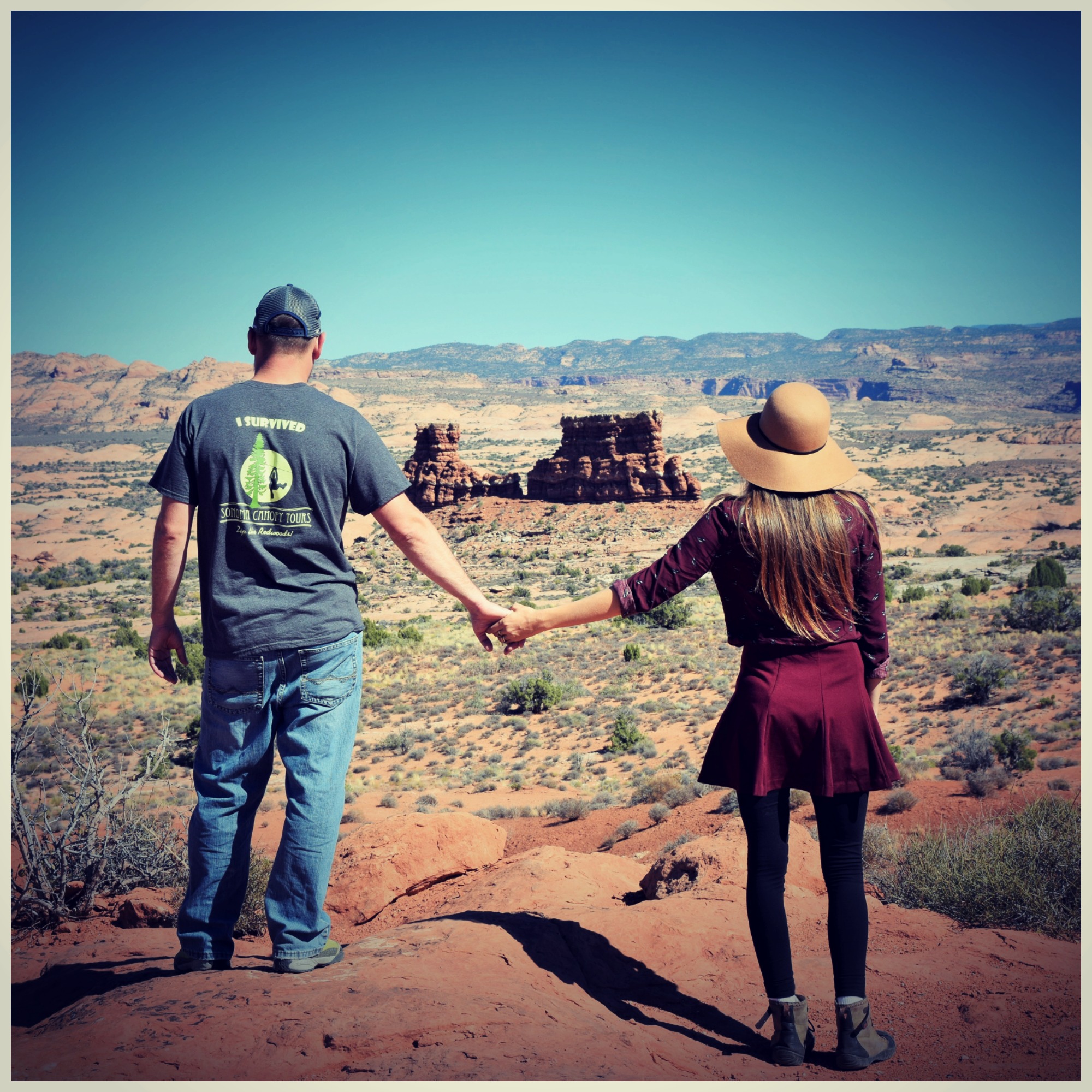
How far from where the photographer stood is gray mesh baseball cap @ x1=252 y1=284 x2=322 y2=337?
2732mm

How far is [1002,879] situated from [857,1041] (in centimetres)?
194

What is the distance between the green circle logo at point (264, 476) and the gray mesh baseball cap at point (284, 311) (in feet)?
1.30

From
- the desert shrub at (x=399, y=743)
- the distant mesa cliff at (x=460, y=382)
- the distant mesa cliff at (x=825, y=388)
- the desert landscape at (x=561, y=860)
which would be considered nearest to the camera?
the desert landscape at (x=561, y=860)

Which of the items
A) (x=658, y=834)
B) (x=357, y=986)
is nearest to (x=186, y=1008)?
(x=357, y=986)

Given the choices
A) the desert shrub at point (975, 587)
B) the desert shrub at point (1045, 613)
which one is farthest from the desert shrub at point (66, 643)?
the desert shrub at point (975, 587)

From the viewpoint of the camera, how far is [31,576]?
3816 centimetres

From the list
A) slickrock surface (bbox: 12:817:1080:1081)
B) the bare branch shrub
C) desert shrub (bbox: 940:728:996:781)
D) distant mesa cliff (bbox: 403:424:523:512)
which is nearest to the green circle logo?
slickrock surface (bbox: 12:817:1080:1081)

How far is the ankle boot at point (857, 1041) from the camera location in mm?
2504

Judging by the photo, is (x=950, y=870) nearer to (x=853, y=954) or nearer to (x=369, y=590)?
(x=853, y=954)

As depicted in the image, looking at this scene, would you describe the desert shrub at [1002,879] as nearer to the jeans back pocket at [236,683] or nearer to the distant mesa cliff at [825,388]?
the jeans back pocket at [236,683]

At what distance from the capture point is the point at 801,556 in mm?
2559

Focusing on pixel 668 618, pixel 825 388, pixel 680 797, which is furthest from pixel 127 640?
pixel 825 388

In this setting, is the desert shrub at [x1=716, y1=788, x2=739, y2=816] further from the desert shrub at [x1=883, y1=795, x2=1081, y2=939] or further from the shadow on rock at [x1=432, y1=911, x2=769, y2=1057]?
the shadow on rock at [x1=432, y1=911, x2=769, y2=1057]

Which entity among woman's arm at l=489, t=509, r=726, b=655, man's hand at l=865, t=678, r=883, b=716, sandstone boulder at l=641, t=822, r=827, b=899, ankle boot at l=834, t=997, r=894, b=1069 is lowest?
sandstone boulder at l=641, t=822, r=827, b=899
